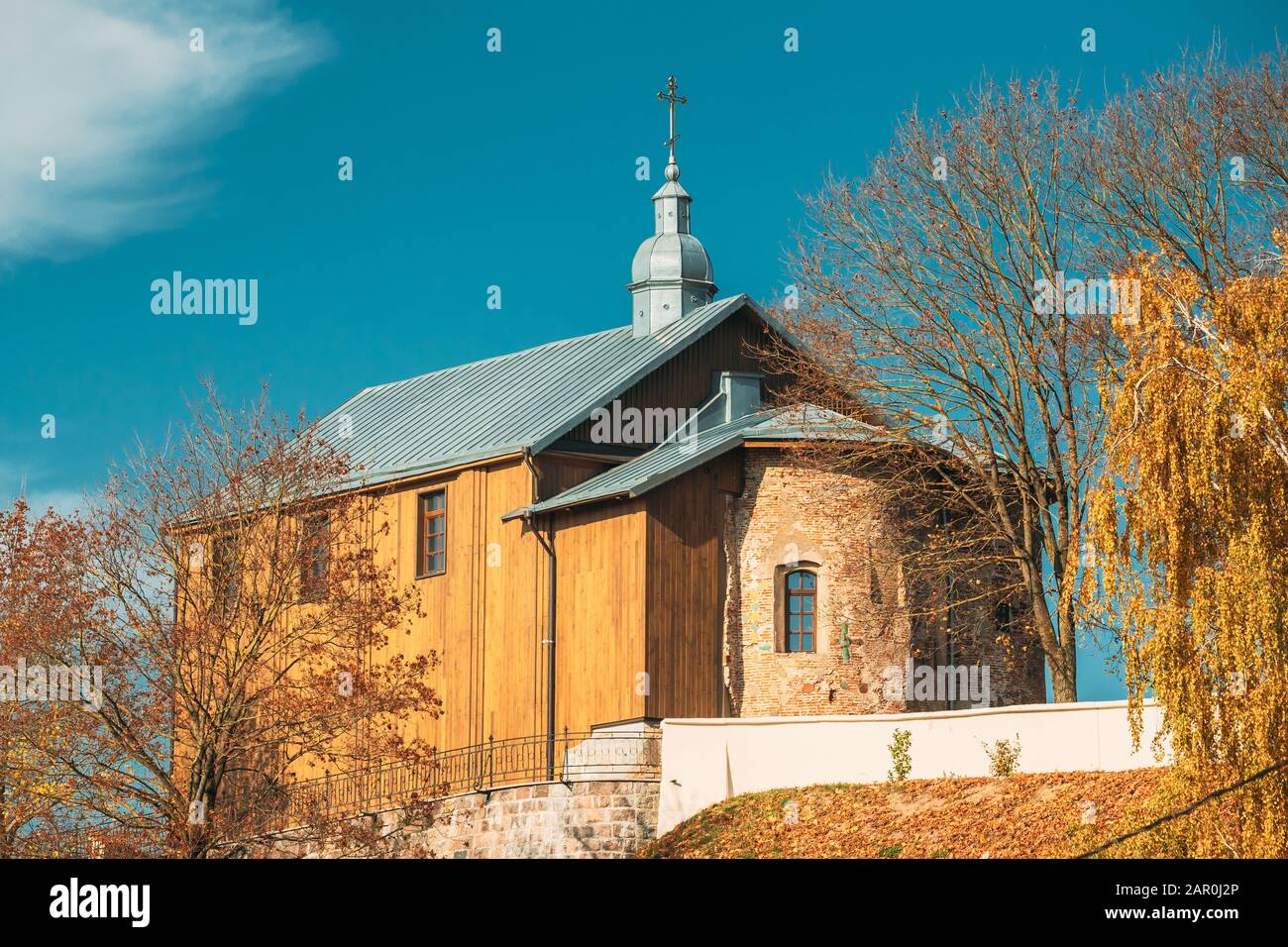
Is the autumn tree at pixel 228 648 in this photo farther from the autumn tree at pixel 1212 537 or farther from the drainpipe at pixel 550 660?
the autumn tree at pixel 1212 537

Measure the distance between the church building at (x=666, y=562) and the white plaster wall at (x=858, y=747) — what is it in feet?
4.46

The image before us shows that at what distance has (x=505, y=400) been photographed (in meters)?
38.5

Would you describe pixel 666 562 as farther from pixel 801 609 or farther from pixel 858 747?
pixel 858 747

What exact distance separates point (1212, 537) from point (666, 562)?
13945 millimetres

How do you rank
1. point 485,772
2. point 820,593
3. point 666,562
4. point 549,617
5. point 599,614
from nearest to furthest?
point 666,562
point 599,614
point 820,593
point 549,617
point 485,772

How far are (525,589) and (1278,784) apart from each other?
17.7 meters

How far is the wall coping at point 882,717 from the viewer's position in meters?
27.1

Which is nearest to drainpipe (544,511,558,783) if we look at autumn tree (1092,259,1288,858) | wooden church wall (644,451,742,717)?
wooden church wall (644,451,742,717)

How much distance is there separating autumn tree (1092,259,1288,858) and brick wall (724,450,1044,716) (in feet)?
40.6

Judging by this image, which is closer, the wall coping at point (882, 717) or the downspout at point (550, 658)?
the wall coping at point (882, 717)

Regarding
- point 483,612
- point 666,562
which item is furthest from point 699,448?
point 483,612

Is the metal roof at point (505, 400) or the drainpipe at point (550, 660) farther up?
the metal roof at point (505, 400)

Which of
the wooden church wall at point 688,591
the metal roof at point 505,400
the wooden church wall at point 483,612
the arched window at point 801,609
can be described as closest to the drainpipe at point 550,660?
the wooden church wall at point 483,612
